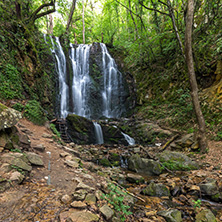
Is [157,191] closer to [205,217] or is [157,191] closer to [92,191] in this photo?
[205,217]

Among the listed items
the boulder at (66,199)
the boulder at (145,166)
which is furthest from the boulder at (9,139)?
the boulder at (145,166)

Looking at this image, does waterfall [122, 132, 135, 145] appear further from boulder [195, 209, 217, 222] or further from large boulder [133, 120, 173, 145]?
boulder [195, 209, 217, 222]

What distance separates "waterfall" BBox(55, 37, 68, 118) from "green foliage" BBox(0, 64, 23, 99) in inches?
244

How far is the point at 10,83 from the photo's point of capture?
6020 millimetres

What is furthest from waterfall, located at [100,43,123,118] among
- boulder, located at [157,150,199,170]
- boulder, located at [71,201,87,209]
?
boulder, located at [71,201,87,209]

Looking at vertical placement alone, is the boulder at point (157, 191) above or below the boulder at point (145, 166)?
above

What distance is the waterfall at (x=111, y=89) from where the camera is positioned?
15562 millimetres

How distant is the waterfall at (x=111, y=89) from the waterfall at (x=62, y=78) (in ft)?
14.9

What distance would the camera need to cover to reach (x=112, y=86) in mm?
16375

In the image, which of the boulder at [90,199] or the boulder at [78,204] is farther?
the boulder at [90,199]

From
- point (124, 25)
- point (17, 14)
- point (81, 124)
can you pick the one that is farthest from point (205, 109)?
point (124, 25)

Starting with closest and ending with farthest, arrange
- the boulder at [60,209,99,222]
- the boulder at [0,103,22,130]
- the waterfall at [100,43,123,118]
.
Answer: the boulder at [60,209,99,222]
the boulder at [0,103,22,130]
the waterfall at [100,43,123,118]

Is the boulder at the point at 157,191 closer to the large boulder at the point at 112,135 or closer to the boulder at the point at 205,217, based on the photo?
the boulder at the point at 205,217

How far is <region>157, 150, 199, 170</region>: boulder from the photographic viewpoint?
5281 mm
